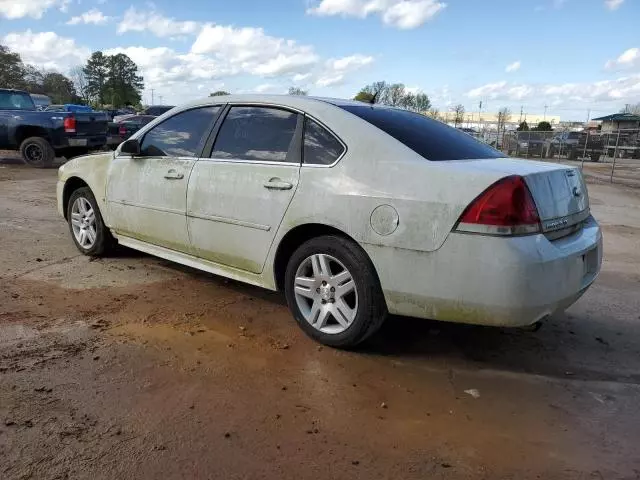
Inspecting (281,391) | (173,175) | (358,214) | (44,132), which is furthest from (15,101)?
(281,391)

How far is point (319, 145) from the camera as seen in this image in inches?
145

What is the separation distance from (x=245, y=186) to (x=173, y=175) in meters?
0.84

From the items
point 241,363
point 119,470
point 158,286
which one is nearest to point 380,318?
point 241,363

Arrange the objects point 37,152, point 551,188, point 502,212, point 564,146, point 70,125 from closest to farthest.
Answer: point 502,212, point 551,188, point 70,125, point 37,152, point 564,146

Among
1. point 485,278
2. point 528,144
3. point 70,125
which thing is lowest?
point 528,144

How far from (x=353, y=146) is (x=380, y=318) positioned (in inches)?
42.1

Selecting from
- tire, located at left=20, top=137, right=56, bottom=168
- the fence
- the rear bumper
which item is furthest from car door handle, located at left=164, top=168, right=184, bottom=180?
the fence

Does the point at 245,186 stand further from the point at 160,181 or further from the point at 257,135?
the point at 160,181

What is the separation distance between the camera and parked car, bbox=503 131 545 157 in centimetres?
2691

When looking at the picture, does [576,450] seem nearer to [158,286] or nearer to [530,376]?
[530,376]

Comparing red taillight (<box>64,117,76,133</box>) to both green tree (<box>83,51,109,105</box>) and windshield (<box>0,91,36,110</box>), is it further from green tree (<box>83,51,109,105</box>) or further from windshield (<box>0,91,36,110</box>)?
green tree (<box>83,51,109,105</box>)

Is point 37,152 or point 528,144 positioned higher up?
point 37,152

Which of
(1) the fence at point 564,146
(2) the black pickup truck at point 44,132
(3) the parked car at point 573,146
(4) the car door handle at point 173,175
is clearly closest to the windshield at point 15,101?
(2) the black pickup truck at point 44,132

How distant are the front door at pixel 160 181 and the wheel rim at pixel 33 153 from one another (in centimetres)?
1100
